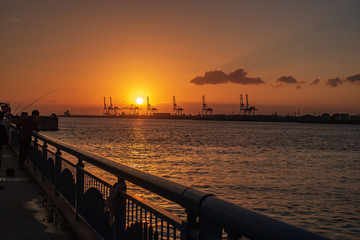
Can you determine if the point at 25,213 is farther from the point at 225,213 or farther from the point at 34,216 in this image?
the point at 225,213

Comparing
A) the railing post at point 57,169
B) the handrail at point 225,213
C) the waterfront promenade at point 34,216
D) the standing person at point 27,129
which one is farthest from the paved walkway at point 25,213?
the handrail at point 225,213

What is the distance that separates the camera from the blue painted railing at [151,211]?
1783mm

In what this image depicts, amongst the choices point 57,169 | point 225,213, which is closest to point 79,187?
point 57,169

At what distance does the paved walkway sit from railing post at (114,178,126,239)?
172 cm

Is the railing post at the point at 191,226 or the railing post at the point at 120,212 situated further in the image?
the railing post at the point at 120,212

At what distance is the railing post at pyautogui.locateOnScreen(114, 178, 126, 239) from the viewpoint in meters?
4.00

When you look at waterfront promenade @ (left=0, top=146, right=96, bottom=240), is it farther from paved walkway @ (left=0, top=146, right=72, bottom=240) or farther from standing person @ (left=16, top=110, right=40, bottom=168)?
standing person @ (left=16, top=110, right=40, bottom=168)

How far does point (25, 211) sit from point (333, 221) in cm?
1335

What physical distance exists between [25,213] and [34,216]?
0.29m

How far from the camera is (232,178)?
2708 cm

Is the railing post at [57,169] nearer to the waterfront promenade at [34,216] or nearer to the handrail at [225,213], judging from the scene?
the waterfront promenade at [34,216]

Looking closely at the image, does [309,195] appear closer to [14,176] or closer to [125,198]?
[14,176]

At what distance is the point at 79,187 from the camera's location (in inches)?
232

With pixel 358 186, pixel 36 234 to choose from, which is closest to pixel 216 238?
pixel 36 234
